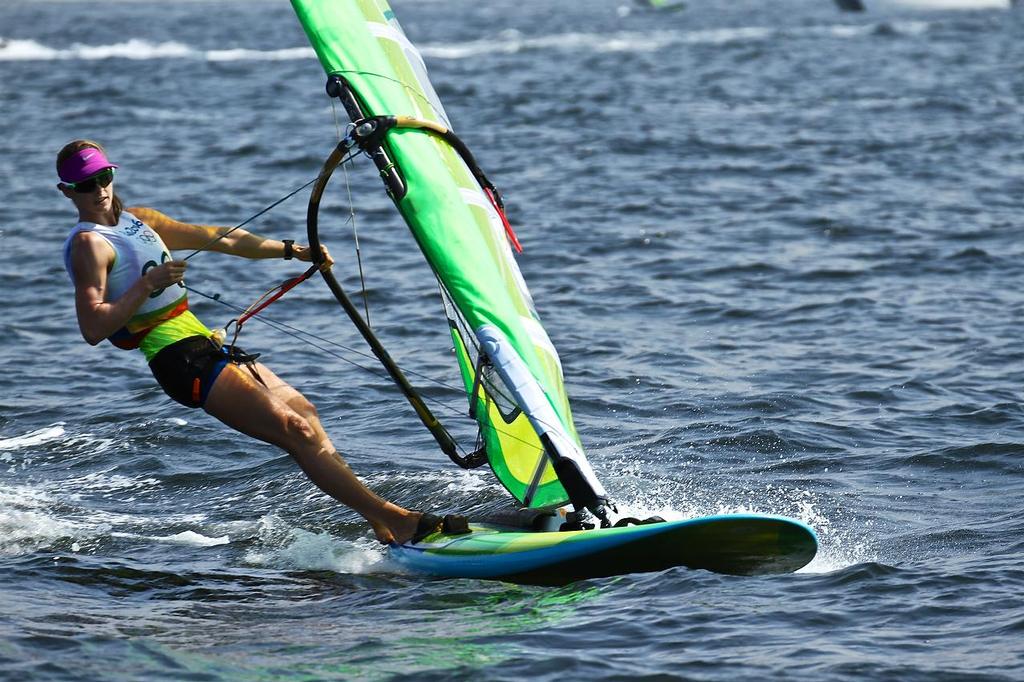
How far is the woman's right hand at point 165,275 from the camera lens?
5.47 m

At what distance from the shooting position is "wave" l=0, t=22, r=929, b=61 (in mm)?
35562

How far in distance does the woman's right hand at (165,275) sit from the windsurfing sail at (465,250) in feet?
1.86

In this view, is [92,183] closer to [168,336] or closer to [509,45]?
[168,336]

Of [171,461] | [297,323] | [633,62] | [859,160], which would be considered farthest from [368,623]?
[633,62]

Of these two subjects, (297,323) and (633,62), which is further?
(633,62)

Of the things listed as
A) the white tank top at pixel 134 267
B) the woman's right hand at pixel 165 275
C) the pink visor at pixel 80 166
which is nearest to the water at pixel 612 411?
the white tank top at pixel 134 267

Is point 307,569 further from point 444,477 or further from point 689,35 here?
point 689,35

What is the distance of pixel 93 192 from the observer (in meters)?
5.75

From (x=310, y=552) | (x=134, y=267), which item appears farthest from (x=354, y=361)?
(x=134, y=267)

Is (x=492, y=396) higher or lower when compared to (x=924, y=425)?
higher

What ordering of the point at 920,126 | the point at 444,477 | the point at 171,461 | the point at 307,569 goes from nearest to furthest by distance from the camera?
the point at 307,569, the point at 444,477, the point at 171,461, the point at 920,126

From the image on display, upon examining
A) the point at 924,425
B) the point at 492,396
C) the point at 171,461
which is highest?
the point at 492,396

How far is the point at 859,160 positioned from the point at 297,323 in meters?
8.95

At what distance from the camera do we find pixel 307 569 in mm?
6285
